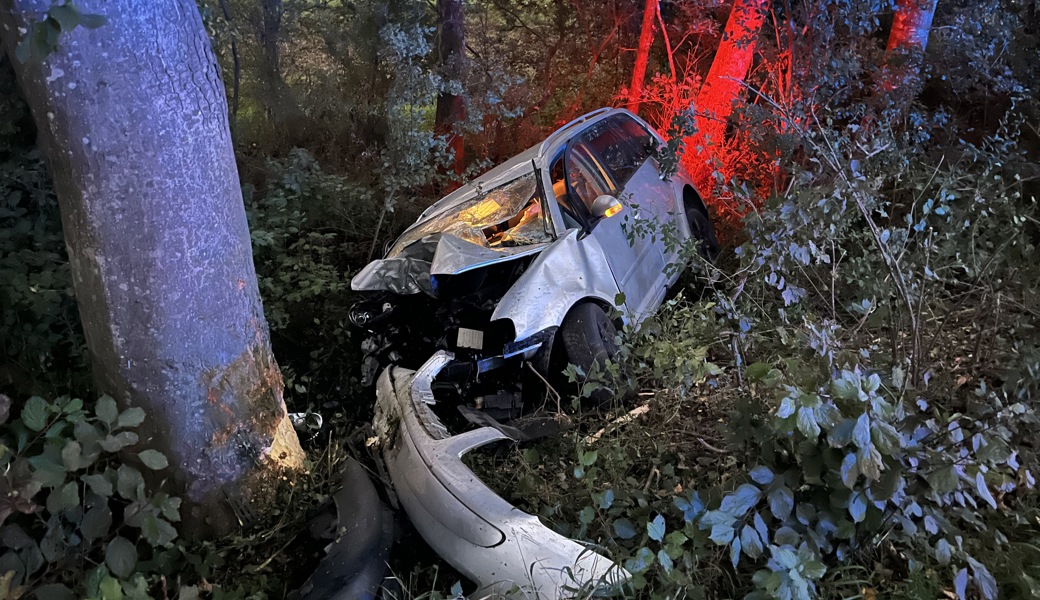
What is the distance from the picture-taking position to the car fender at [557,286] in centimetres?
350

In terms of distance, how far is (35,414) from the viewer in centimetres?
209

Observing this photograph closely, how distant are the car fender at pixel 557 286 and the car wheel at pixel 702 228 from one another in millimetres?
1675

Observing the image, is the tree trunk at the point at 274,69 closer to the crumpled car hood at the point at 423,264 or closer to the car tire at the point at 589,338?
the crumpled car hood at the point at 423,264

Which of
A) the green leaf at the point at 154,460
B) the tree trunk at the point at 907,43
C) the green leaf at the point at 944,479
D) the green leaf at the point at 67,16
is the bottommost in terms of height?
the green leaf at the point at 154,460

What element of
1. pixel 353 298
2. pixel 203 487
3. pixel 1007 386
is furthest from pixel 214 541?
pixel 1007 386

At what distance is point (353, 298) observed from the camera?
A: 479cm

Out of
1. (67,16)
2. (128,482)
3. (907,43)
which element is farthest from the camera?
(907,43)

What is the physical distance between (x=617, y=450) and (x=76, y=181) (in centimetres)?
241

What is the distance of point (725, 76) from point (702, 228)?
65.8 inches

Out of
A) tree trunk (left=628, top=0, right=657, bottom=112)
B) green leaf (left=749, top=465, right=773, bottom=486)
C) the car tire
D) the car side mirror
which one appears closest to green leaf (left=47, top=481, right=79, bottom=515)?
green leaf (left=749, top=465, right=773, bottom=486)

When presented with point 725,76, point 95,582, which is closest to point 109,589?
point 95,582

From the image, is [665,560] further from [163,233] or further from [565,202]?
[565,202]

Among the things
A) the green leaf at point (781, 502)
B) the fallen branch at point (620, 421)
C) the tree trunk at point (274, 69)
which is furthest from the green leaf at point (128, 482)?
the tree trunk at point (274, 69)

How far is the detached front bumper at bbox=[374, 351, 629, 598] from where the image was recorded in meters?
2.04
